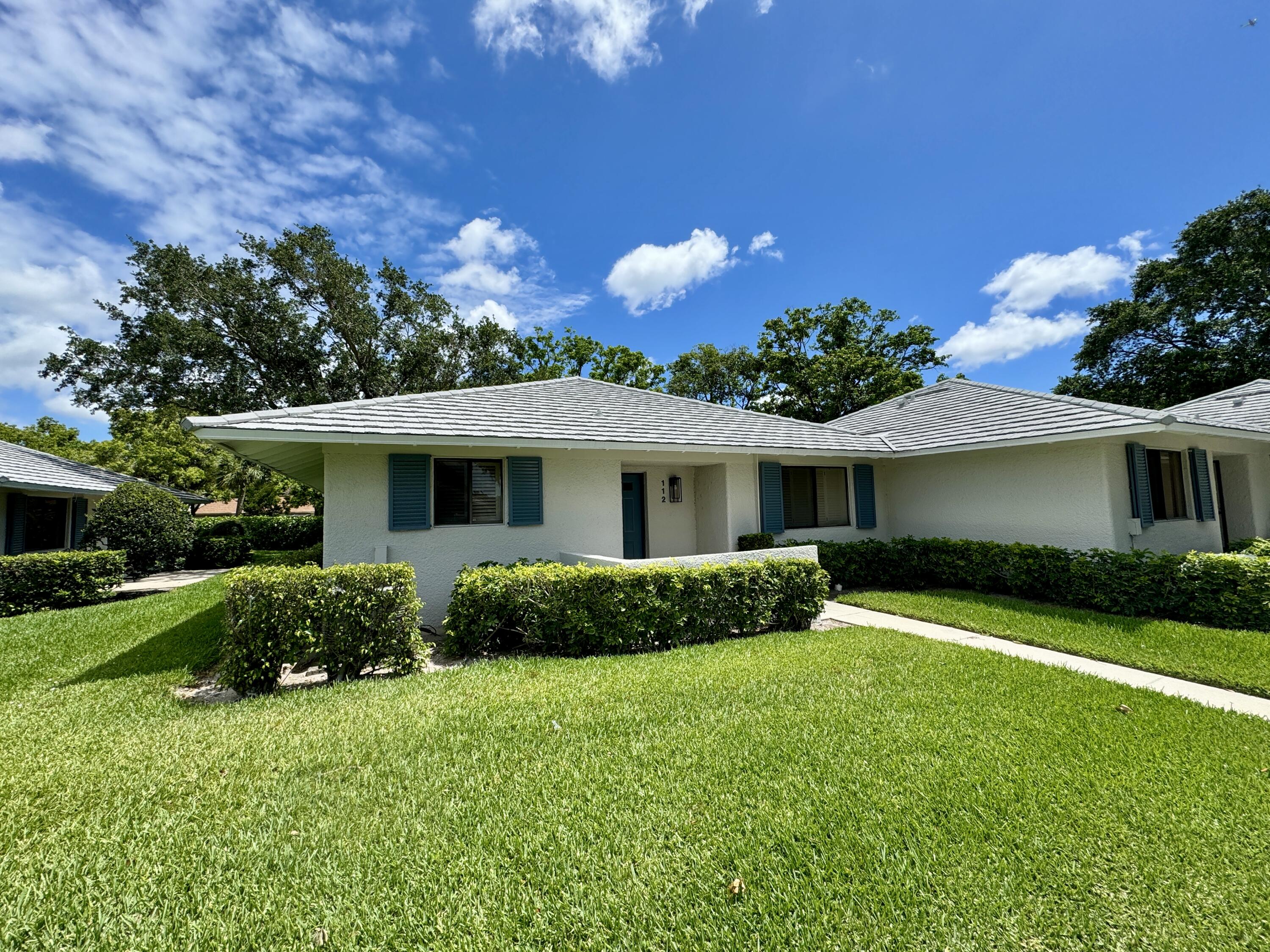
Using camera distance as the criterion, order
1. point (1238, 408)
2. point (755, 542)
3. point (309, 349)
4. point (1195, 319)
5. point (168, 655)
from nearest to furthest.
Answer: point (168, 655), point (755, 542), point (1238, 408), point (309, 349), point (1195, 319)

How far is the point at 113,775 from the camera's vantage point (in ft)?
11.6

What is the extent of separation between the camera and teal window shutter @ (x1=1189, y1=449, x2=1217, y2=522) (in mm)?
10781

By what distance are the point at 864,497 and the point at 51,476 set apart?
75.7 ft

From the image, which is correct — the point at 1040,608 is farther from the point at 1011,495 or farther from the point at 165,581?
the point at 165,581

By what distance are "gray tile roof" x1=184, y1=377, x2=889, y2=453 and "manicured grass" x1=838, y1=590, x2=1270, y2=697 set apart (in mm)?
4216

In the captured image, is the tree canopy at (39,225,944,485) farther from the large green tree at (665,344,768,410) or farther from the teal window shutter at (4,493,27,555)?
the teal window shutter at (4,493,27,555)

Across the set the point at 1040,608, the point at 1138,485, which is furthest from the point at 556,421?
the point at 1138,485

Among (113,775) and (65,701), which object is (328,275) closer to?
(65,701)

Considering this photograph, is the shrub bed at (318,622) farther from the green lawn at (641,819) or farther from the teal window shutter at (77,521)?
the teal window shutter at (77,521)

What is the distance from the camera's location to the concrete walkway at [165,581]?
45.2ft

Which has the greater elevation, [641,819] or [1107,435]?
[1107,435]

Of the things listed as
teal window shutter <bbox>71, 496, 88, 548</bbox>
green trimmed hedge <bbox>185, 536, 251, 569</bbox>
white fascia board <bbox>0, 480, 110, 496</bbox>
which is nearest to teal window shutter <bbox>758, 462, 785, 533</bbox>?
white fascia board <bbox>0, 480, 110, 496</bbox>

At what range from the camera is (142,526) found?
15203 millimetres

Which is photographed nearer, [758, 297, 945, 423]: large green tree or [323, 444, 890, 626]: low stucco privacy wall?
[323, 444, 890, 626]: low stucco privacy wall
